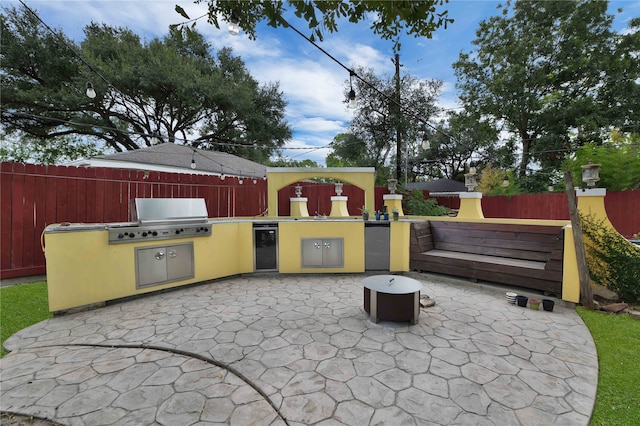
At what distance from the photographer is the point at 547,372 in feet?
7.02

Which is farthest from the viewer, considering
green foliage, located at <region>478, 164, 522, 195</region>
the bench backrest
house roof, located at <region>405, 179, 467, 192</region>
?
house roof, located at <region>405, 179, 467, 192</region>

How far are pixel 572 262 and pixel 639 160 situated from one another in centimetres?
728

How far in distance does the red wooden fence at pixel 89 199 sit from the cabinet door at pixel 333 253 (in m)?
3.83

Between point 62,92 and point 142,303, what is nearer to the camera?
point 142,303

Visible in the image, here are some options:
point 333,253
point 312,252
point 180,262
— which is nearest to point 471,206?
point 333,253

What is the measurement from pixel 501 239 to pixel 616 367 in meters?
2.61

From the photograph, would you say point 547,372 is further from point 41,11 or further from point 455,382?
point 41,11

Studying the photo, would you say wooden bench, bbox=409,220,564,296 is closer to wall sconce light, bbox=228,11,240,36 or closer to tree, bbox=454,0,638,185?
wall sconce light, bbox=228,11,240,36

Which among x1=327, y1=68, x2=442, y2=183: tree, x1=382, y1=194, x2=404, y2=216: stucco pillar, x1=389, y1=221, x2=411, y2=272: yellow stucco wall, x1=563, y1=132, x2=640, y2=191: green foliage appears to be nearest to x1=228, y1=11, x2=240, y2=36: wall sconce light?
x1=389, y1=221, x2=411, y2=272: yellow stucco wall

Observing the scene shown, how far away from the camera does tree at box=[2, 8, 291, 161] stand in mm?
10617

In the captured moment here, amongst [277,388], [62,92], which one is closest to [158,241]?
[277,388]

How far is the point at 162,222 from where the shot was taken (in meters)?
3.99

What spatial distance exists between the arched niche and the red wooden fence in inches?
46.4

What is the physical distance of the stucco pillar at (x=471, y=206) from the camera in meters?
5.53
